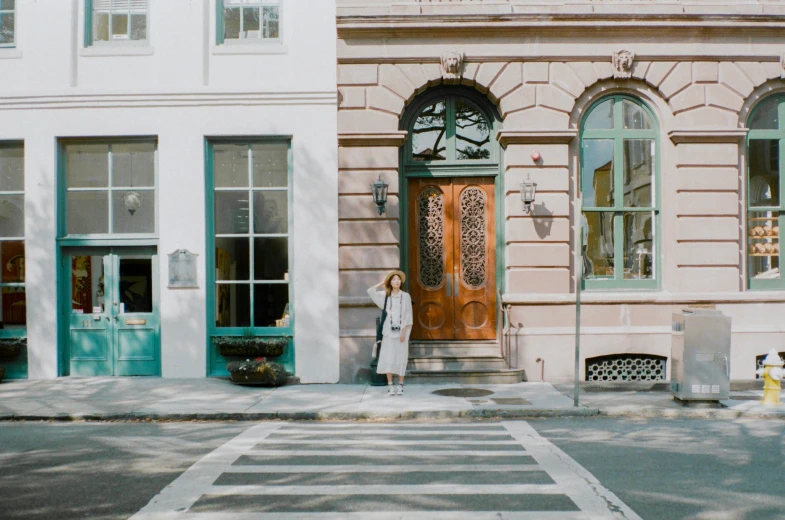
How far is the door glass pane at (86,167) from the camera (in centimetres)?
1378

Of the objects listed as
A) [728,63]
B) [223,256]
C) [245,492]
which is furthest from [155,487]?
[728,63]

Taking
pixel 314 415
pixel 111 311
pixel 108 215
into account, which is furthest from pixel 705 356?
pixel 108 215

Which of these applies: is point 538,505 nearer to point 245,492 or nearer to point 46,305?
point 245,492

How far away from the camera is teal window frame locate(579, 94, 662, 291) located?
13.6 metres

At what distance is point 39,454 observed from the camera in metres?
7.93

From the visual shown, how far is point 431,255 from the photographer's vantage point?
45.1 feet

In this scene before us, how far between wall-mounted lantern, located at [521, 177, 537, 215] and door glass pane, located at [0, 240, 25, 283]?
905 cm

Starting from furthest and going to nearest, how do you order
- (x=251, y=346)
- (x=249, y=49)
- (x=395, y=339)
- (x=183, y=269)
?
(x=249, y=49) → (x=183, y=269) → (x=251, y=346) → (x=395, y=339)

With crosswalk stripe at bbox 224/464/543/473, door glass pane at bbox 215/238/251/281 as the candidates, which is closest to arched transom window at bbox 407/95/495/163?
door glass pane at bbox 215/238/251/281

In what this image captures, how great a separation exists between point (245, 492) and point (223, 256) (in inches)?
307

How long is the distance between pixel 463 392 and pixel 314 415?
8.69ft

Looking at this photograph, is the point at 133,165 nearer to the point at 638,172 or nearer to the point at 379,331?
the point at 379,331

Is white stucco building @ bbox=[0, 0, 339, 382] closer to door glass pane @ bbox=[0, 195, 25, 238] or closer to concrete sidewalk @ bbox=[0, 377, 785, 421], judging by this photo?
door glass pane @ bbox=[0, 195, 25, 238]

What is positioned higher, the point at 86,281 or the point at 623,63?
the point at 623,63
